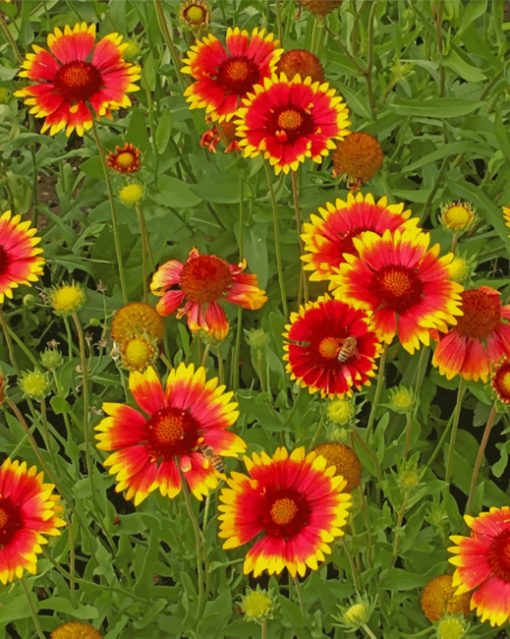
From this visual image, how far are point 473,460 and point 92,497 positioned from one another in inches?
31.3

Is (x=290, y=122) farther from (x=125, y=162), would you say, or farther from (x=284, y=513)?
(x=284, y=513)

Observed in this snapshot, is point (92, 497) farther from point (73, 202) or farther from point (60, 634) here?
point (73, 202)

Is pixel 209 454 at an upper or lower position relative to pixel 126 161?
lower

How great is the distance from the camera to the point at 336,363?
1283 millimetres

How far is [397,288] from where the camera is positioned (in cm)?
125

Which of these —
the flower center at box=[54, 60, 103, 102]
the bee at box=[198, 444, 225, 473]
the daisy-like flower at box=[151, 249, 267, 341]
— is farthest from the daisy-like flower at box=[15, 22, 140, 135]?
the bee at box=[198, 444, 225, 473]

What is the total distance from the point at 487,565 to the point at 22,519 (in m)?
0.60

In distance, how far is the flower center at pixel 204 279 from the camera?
1342 mm

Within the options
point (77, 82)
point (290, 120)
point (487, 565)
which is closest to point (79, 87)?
point (77, 82)

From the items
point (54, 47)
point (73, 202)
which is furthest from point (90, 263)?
point (54, 47)

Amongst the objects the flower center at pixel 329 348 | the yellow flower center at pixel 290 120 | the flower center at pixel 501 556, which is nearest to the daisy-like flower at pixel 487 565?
the flower center at pixel 501 556

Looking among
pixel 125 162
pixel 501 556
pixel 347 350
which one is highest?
pixel 125 162

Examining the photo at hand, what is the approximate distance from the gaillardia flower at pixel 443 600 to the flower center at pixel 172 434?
0.45 metres

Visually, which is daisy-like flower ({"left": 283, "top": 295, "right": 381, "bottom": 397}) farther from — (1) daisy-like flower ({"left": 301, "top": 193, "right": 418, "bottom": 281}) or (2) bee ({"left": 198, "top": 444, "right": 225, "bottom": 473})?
(2) bee ({"left": 198, "top": 444, "right": 225, "bottom": 473})
